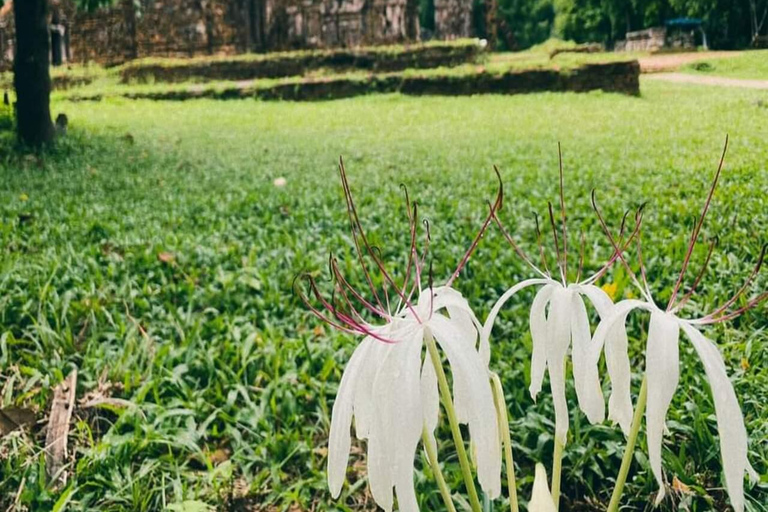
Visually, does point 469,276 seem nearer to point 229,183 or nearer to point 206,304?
point 206,304

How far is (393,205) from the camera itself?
2693 mm

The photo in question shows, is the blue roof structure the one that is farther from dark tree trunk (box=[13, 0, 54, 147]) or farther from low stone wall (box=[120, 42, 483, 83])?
Result: low stone wall (box=[120, 42, 483, 83])

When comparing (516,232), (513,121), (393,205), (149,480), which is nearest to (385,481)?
(149,480)

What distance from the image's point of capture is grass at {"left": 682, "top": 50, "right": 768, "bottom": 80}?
157 centimetres

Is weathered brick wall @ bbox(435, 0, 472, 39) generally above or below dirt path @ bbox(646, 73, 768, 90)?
above

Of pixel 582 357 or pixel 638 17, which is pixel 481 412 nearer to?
pixel 582 357

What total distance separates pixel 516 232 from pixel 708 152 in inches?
23.5

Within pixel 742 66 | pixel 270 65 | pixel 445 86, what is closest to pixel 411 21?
pixel 270 65

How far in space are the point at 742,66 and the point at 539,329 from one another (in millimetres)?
1249

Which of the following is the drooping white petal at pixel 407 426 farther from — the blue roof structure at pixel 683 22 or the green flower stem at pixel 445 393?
the blue roof structure at pixel 683 22

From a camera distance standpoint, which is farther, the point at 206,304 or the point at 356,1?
the point at 356,1

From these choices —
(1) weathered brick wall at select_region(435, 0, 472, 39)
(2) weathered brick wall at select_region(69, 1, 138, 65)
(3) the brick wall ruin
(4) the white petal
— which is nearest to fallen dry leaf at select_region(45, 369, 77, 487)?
(4) the white petal

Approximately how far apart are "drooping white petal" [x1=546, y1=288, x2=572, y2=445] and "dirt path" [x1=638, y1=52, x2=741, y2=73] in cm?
132

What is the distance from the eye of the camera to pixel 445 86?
213 inches
